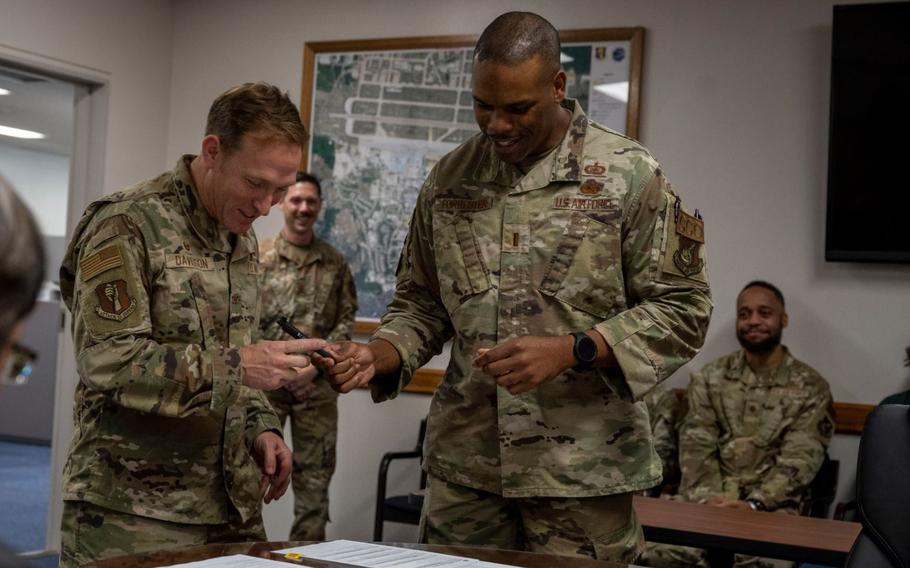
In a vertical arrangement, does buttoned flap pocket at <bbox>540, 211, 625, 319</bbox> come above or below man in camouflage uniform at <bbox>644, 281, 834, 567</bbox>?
above

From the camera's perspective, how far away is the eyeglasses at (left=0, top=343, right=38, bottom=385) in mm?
699


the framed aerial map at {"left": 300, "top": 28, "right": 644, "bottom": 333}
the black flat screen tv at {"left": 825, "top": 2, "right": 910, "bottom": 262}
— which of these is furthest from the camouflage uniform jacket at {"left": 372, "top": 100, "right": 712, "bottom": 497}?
the framed aerial map at {"left": 300, "top": 28, "right": 644, "bottom": 333}

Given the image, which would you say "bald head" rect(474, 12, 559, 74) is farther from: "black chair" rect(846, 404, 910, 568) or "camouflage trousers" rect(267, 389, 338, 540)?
"camouflage trousers" rect(267, 389, 338, 540)

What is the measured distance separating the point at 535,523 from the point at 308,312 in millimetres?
3222

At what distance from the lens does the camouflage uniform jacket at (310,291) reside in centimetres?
504

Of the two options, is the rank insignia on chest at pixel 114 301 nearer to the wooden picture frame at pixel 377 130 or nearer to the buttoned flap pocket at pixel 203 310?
the buttoned flap pocket at pixel 203 310

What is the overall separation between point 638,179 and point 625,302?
0.24 m

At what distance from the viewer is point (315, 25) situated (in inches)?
228

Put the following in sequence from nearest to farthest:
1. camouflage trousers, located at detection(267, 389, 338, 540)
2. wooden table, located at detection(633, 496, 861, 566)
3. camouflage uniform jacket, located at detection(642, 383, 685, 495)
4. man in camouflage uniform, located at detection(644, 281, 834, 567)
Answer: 1. wooden table, located at detection(633, 496, 861, 566)
2. man in camouflage uniform, located at detection(644, 281, 834, 567)
3. camouflage uniform jacket, located at detection(642, 383, 685, 495)
4. camouflage trousers, located at detection(267, 389, 338, 540)

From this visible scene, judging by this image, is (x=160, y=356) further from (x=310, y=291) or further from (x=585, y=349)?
(x=310, y=291)

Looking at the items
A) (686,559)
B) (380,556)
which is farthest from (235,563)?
(686,559)

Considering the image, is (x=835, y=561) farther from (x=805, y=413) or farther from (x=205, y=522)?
(x=205, y=522)

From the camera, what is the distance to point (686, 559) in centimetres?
422

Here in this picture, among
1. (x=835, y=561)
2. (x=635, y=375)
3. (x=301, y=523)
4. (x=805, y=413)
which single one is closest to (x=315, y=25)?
(x=301, y=523)
